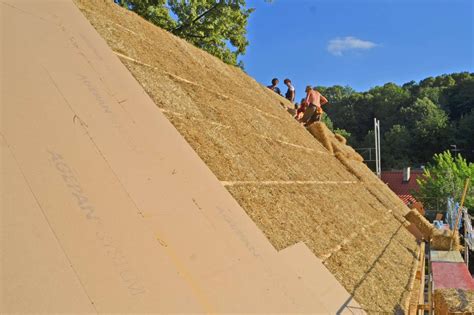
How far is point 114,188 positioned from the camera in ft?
6.86

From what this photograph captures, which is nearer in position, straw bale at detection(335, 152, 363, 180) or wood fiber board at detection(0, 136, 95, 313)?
wood fiber board at detection(0, 136, 95, 313)

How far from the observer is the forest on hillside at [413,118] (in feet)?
195

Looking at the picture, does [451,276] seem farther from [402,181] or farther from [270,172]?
[402,181]

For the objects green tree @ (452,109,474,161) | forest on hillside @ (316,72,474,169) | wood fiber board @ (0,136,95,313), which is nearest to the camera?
wood fiber board @ (0,136,95,313)

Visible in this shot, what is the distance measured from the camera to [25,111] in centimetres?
205

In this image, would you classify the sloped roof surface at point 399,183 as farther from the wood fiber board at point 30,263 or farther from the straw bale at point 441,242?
the wood fiber board at point 30,263

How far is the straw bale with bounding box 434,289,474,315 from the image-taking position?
11.3ft

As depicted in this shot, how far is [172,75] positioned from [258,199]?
2.19 m

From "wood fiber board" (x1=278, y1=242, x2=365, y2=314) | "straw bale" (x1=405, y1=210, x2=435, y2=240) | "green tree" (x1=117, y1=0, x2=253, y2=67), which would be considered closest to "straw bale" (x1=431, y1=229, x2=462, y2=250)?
"straw bale" (x1=405, y1=210, x2=435, y2=240)

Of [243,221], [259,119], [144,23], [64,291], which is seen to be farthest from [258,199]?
[144,23]

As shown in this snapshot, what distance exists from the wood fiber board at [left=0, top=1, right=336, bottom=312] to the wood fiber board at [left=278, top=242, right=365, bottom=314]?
217mm

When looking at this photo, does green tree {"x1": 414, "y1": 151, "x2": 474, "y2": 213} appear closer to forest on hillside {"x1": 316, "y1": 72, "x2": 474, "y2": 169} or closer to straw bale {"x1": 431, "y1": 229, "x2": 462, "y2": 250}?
straw bale {"x1": 431, "y1": 229, "x2": 462, "y2": 250}

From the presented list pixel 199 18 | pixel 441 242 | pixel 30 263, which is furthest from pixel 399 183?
pixel 30 263

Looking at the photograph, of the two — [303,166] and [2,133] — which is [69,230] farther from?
[303,166]
